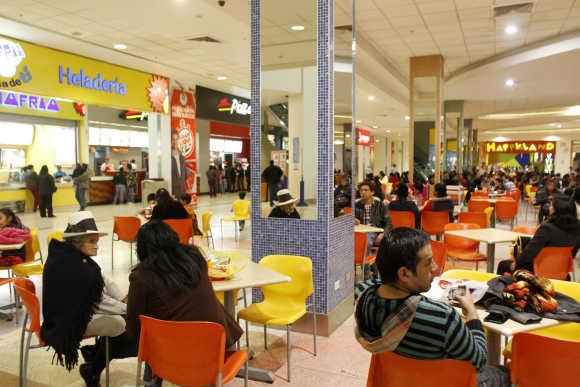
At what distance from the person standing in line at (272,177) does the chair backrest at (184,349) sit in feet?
7.22

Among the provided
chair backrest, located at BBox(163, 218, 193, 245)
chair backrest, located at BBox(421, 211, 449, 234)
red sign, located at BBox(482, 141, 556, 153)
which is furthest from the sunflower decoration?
red sign, located at BBox(482, 141, 556, 153)

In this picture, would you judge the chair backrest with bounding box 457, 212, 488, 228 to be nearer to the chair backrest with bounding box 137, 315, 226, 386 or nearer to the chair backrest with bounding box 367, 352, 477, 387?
the chair backrest with bounding box 367, 352, 477, 387

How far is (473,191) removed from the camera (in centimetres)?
1087

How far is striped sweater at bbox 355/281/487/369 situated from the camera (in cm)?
158

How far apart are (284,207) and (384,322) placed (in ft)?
8.70

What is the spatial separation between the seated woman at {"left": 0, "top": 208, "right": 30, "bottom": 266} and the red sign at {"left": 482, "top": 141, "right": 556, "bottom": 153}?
3808 cm

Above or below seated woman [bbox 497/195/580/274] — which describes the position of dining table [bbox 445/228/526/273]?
below

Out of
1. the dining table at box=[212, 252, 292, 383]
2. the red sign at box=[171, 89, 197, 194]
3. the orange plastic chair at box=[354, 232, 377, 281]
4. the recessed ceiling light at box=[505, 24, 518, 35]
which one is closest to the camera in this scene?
the dining table at box=[212, 252, 292, 383]

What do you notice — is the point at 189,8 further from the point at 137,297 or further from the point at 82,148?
the point at 82,148

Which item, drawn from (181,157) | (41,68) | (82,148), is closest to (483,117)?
(181,157)

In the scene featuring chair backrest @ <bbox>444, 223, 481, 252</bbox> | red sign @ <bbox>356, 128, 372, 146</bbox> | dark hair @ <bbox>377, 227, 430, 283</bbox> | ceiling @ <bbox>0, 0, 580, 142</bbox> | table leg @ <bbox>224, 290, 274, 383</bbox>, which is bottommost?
table leg @ <bbox>224, 290, 274, 383</bbox>

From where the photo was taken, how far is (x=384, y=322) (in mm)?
1601

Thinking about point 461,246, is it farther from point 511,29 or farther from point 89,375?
point 511,29

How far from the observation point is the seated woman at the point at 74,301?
8.23 feet
